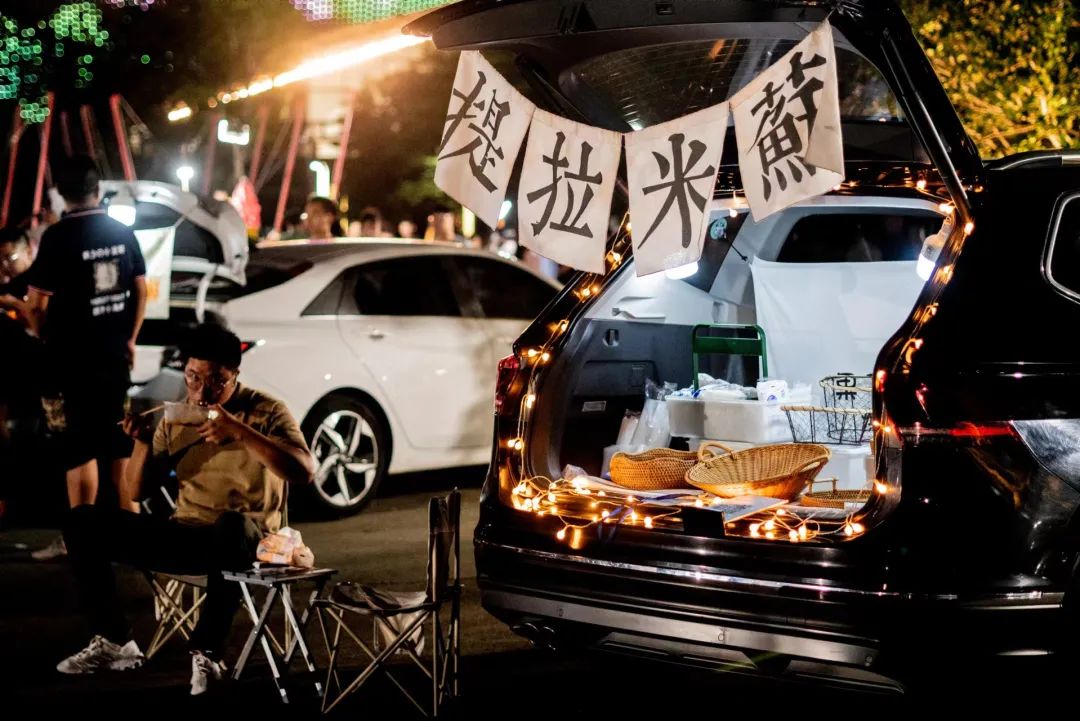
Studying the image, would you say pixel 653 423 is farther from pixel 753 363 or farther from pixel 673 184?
pixel 673 184

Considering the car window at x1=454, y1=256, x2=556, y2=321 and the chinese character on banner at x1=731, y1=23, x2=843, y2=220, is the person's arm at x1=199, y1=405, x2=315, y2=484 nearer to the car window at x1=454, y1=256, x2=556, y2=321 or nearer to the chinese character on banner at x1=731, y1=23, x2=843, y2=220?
the chinese character on banner at x1=731, y1=23, x2=843, y2=220

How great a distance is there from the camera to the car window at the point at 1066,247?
418 centimetres

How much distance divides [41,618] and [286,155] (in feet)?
98.9

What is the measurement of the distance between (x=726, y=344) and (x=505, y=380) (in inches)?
54.2

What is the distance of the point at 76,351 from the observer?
287 inches

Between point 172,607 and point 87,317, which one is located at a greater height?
point 87,317

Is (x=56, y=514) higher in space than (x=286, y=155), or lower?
lower

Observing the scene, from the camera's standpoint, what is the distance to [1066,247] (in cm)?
422

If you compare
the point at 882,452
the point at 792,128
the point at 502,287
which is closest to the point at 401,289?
the point at 502,287

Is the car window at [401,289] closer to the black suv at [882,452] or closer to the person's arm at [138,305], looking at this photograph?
the person's arm at [138,305]

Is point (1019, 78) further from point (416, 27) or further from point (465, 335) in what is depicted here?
point (416, 27)

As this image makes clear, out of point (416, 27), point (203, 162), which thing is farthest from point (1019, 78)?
point (203, 162)

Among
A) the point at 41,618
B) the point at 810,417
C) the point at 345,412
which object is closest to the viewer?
the point at 810,417

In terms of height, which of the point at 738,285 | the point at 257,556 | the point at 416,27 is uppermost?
the point at 416,27
